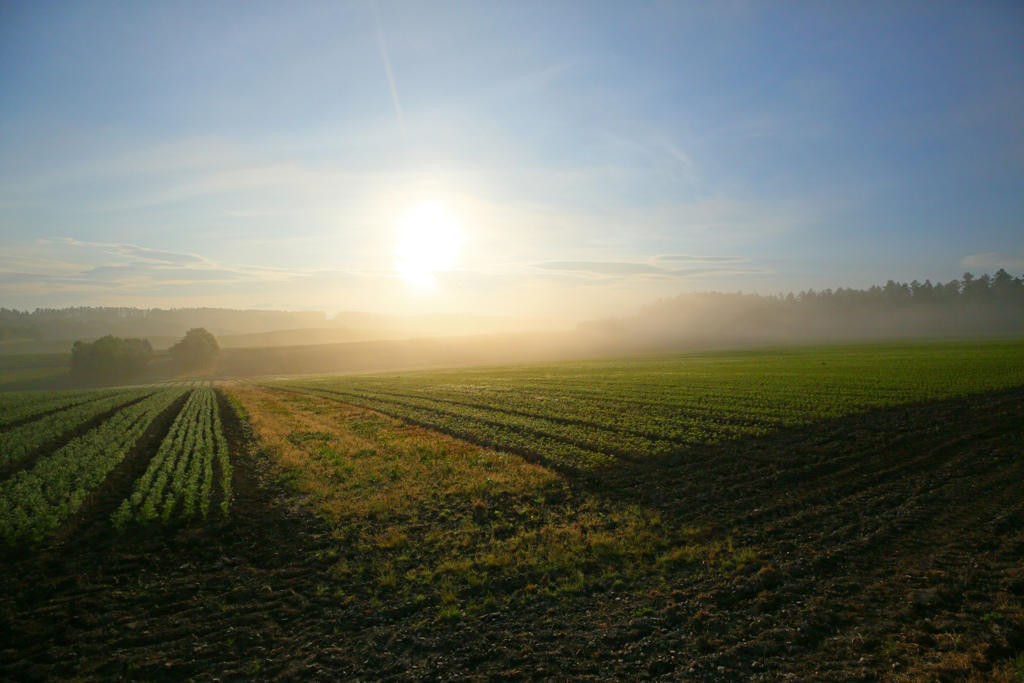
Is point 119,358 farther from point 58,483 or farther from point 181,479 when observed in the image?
point 181,479

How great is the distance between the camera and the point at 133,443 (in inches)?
975

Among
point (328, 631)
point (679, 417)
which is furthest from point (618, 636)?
point (679, 417)

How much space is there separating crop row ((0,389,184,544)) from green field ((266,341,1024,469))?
1638 cm

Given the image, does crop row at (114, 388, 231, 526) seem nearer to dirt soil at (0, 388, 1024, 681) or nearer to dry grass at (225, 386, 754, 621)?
dirt soil at (0, 388, 1024, 681)

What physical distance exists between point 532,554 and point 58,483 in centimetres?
1898

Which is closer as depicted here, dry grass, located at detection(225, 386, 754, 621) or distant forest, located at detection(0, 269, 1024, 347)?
dry grass, located at detection(225, 386, 754, 621)

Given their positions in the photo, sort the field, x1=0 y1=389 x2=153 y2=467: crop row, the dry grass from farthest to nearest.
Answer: x1=0 y1=389 x2=153 y2=467: crop row
the dry grass
the field

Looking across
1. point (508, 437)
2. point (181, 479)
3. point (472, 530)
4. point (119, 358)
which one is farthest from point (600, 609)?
point (119, 358)

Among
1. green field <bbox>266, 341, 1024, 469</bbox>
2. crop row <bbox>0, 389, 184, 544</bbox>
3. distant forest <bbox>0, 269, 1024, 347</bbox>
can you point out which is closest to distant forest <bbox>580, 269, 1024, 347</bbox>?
distant forest <bbox>0, 269, 1024, 347</bbox>

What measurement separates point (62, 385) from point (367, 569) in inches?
4854

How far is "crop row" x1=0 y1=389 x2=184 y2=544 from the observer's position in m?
13.3

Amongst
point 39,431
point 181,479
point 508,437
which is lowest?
point 508,437

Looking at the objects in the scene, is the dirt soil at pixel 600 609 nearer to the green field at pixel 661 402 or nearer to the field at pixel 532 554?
the field at pixel 532 554

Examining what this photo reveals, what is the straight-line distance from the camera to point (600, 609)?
9.32 meters
